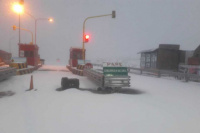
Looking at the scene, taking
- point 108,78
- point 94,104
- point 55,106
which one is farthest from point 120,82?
point 55,106

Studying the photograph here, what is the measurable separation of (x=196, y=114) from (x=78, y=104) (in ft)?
15.7

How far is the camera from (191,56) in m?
23.6

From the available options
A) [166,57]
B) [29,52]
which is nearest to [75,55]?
[29,52]

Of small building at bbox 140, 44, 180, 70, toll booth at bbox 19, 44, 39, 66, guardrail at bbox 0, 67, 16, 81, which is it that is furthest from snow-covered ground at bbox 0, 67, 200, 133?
small building at bbox 140, 44, 180, 70

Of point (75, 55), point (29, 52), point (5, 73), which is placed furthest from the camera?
point (75, 55)

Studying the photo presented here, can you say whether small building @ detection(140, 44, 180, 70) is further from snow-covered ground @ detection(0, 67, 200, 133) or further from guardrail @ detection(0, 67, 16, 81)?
guardrail @ detection(0, 67, 16, 81)

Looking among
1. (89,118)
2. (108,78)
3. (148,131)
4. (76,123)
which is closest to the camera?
(148,131)

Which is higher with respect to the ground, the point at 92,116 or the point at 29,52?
the point at 29,52

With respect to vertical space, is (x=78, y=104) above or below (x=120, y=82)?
below

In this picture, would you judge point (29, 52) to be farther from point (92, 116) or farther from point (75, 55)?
point (92, 116)

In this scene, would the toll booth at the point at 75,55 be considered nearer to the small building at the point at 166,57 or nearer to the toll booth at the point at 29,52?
the toll booth at the point at 29,52

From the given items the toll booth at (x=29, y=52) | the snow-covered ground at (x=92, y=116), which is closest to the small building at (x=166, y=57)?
the snow-covered ground at (x=92, y=116)

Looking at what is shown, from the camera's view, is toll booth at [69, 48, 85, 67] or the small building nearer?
the small building

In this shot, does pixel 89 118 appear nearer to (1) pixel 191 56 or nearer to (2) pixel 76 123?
(2) pixel 76 123
